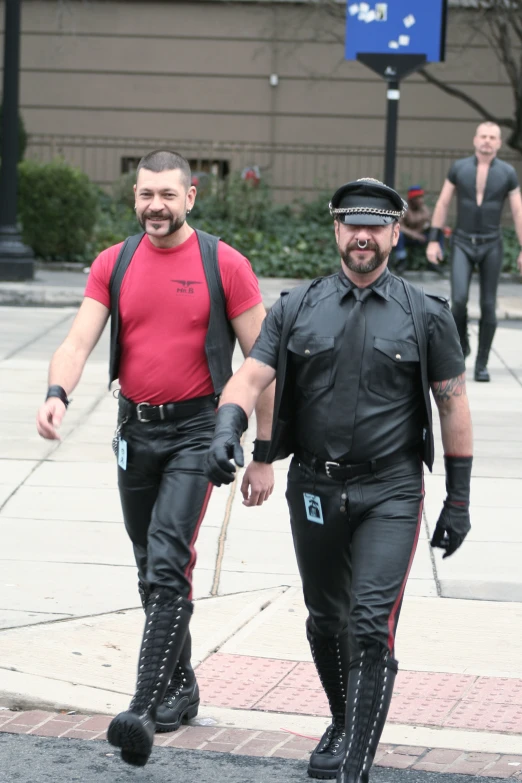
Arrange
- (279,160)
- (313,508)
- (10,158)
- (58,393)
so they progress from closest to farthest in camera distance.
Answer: (313,508) → (58,393) → (10,158) → (279,160)

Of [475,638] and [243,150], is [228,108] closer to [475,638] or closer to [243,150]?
[243,150]

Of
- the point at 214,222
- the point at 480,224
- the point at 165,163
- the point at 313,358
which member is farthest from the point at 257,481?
the point at 214,222

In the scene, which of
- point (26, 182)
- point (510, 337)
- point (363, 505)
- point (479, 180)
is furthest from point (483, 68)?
point (363, 505)

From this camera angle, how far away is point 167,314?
4.69 meters

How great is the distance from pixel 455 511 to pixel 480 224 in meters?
7.67

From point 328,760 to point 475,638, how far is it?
1508mm

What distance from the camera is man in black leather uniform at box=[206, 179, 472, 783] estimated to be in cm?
414

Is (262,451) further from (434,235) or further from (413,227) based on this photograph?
(413,227)

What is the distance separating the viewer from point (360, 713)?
393 centimetres

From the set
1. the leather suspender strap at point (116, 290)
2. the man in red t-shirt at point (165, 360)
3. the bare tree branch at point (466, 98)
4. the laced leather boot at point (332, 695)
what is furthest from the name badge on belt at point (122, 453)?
the bare tree branch at point (466, 98)

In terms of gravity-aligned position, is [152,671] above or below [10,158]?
below

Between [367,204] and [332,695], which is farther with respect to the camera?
[332,695]

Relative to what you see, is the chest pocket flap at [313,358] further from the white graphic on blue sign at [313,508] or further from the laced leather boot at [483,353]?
the laced leather boot at [483,353]

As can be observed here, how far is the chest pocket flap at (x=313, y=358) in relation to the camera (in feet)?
13.7
